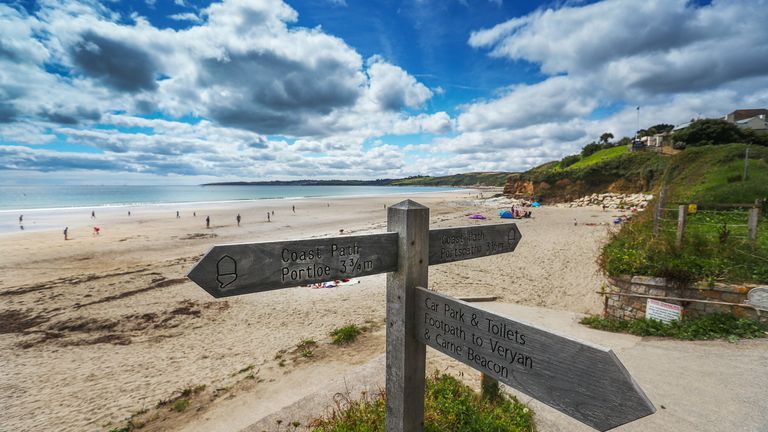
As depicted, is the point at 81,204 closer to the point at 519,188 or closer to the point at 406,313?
the point at 406,313

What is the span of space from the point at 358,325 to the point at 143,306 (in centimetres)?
711

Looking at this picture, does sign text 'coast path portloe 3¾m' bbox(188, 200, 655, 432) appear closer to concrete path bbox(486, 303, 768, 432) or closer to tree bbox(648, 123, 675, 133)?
concrete path bbox(486, 303, 768, 432)

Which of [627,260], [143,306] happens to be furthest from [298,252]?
[143,306]

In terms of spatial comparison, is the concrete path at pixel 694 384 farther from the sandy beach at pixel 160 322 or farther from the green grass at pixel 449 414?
the sandy beach at pixel 160 322

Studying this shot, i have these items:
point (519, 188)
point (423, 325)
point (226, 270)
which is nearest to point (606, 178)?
point (519, 188)

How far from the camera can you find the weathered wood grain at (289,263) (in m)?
1.59

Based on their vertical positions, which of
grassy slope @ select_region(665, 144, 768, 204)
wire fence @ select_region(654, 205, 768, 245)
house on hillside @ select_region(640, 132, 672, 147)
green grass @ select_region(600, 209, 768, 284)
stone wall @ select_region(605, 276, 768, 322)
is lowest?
stone wall @ select_region(605, 276, 768, 322)

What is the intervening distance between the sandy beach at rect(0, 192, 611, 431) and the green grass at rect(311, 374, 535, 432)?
7.03 feet

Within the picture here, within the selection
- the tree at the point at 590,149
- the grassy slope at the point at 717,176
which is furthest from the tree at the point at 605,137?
the grassy slope at the point at 717,176

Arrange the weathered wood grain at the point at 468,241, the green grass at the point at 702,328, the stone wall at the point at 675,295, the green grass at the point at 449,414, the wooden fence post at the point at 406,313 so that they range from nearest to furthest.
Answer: the wooden fence post at the point at 406,313
the weathered wood grain at the point at 468,241
the green grass at the point at 449,414
the green grass at the point at 702,328
the stone wall at the point at 675,295

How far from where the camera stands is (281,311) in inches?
352

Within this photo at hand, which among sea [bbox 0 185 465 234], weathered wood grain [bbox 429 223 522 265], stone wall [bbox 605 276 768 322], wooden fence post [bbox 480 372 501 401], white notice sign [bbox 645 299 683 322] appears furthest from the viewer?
sea [bbox 0 185 465 234]

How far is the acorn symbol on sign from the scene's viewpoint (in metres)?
1.59

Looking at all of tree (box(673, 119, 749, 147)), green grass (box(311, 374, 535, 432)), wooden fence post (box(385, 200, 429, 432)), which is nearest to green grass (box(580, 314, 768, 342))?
green grass (box(311, 374, 535, 432))
